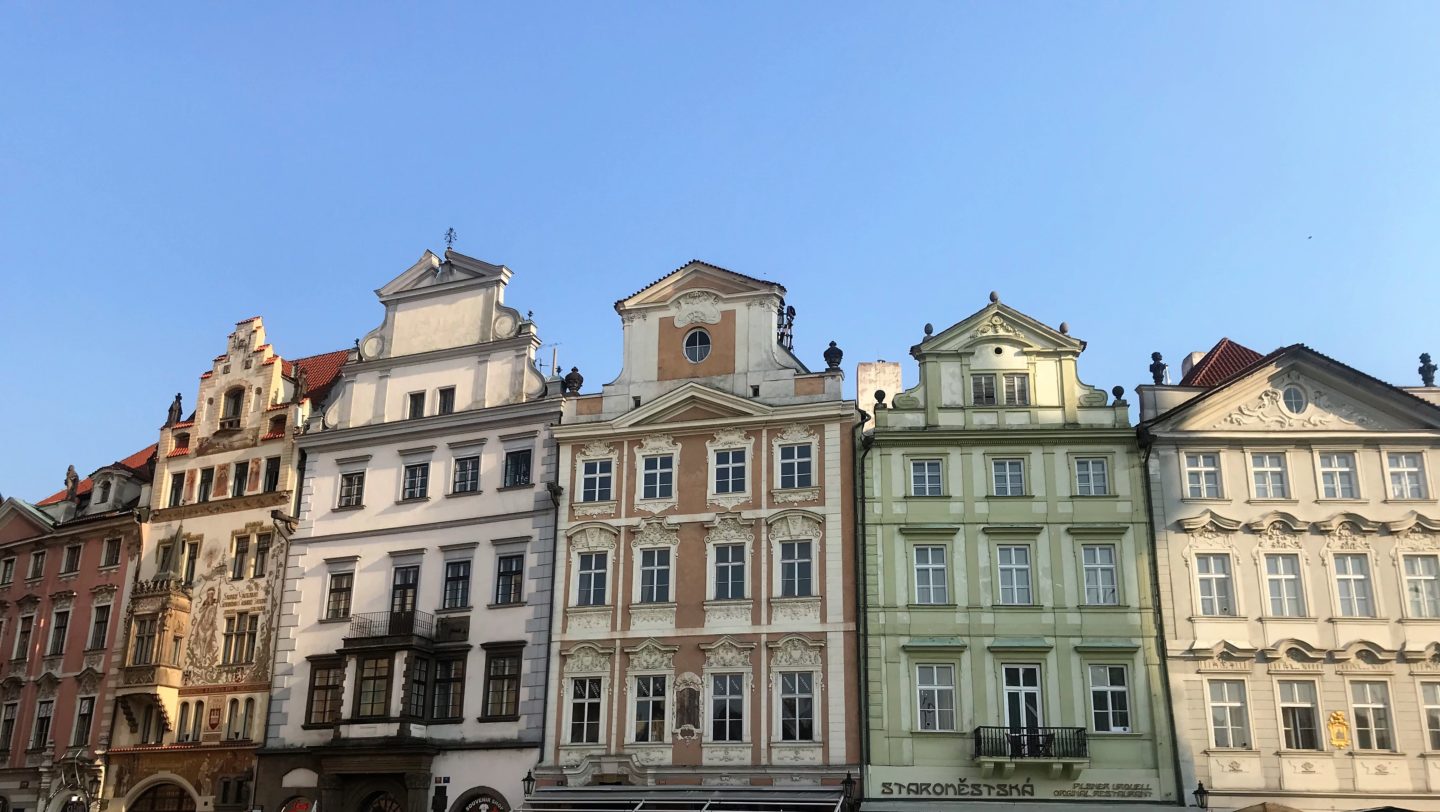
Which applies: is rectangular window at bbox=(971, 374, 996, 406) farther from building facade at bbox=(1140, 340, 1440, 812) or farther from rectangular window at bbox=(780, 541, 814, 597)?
rectangular window at bbox=(780, 541, 814, 597)

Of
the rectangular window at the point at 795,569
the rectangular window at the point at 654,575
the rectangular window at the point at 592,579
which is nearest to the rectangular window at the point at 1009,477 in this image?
the rectangular window at the point at 795,569

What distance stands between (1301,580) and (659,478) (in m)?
16.8

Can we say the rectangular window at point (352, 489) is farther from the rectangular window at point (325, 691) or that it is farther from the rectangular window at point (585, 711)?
the rectangular window at point (585, 711)

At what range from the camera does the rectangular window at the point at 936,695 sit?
32.9 m

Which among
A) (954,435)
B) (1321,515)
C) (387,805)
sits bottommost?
(387,805)

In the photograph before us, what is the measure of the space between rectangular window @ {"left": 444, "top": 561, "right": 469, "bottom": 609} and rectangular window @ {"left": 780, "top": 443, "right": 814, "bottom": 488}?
966 centimetres

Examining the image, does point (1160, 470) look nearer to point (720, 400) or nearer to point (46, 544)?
point (720, 400)

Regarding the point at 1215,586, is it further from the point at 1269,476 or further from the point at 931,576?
the point at 931,576

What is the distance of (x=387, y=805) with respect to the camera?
1435 inches

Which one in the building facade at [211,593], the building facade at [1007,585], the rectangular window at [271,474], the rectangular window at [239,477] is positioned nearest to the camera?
the building facade at [1007,585]

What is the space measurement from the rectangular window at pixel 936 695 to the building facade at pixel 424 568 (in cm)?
1018

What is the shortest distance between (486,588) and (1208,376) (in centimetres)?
2143

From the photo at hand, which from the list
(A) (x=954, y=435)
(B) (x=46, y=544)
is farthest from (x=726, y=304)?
(B) (x=46, y=544)

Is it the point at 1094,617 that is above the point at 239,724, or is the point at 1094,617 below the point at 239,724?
above
